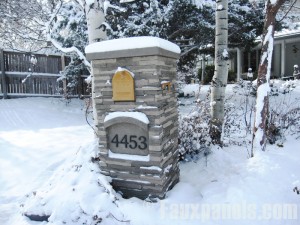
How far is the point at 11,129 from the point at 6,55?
13.2 ft

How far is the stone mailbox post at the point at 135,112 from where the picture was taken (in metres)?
3.14

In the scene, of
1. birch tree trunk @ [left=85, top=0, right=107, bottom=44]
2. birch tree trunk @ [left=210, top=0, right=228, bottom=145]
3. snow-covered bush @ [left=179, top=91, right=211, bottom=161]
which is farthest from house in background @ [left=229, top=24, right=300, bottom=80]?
birch tree trunk @ [left=85, top=0, right=107, bottom=44]

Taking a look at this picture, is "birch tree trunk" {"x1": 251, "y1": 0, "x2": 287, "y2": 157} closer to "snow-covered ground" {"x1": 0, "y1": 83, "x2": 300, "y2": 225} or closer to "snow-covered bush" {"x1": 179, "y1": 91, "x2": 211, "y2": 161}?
"snow-covered ground" {"x1": 0, "y1": 83, "x2": 300, "y2": 225}

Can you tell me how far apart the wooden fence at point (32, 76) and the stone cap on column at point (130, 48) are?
22.9 feet

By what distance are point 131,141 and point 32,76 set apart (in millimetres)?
8278

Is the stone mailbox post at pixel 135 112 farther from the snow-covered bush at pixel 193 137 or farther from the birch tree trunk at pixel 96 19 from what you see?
the birch tree trunk at pixel 96 19

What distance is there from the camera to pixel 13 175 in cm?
438

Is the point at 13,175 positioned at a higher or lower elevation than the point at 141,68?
lower

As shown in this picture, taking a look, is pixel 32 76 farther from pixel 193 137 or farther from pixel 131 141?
pixel 131 141

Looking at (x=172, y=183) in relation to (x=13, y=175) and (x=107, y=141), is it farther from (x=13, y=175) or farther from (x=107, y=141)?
(x=13, y=175)

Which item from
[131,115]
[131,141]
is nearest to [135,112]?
[131,115]

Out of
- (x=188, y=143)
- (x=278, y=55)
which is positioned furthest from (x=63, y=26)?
(x=278, y=55)

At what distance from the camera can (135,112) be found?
3.23m

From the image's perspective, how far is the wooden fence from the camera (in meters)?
9.95
